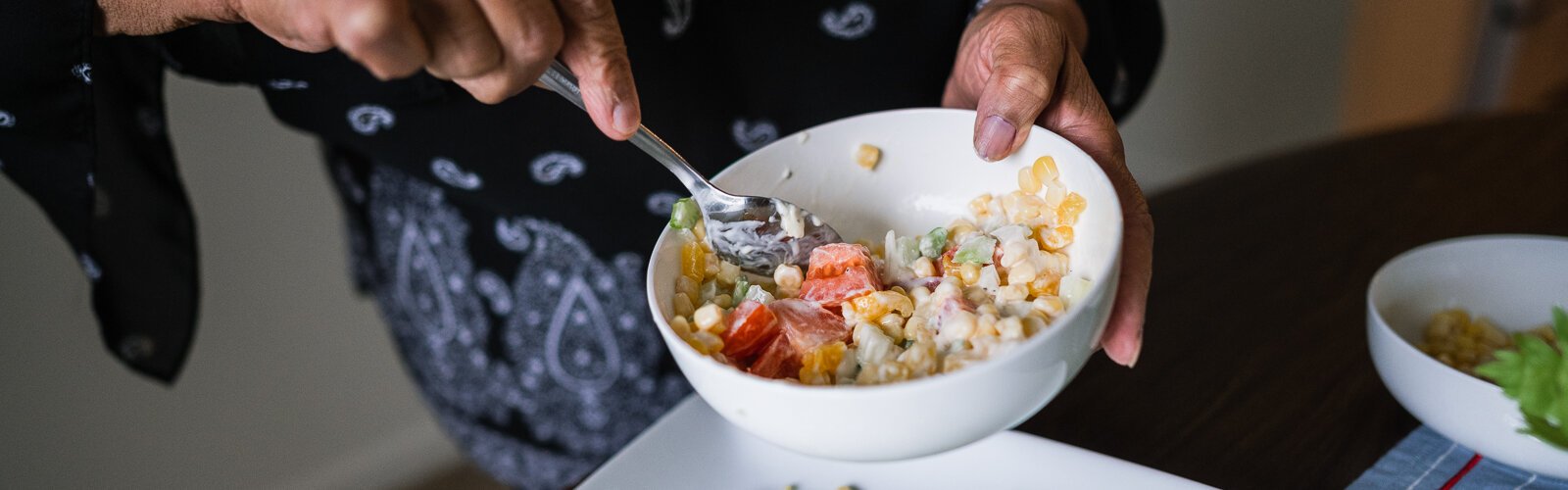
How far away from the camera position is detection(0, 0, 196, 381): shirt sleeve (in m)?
0.93

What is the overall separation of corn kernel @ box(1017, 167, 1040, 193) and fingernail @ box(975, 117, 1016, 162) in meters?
0.02

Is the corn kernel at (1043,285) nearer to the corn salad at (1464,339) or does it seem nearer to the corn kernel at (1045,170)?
the corn kernel at (1045,170)

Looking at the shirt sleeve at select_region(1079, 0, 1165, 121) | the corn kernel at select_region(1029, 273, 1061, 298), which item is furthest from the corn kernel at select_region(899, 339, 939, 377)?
the shirt sleeve at select_region(1079, 0, 1165, 121)

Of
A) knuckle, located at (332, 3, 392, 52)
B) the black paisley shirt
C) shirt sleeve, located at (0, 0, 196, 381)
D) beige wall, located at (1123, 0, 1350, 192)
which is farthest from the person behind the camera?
beige wall, located at (1123, 0, 1350, 192)

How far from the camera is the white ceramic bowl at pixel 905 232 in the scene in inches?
24.8

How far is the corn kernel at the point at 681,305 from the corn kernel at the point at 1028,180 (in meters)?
0.27

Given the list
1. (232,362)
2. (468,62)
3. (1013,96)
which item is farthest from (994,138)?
(232,362)

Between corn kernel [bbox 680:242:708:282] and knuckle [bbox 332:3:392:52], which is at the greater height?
knuckle [bbox 332:3:392:52]

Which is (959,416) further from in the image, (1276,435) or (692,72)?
(692,72)

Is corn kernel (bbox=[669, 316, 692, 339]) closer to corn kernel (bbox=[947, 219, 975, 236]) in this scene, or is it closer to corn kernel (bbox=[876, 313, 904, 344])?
corn kernel (bbox=[876, 313, 904, 344])

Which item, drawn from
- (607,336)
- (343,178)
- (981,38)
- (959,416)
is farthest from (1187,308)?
(343,178)

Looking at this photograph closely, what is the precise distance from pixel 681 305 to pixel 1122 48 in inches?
34.7

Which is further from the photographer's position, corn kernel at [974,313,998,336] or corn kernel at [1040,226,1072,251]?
corn kernel at [1040,226,1072,251]

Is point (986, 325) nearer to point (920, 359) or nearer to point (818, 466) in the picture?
point (920, 359)
